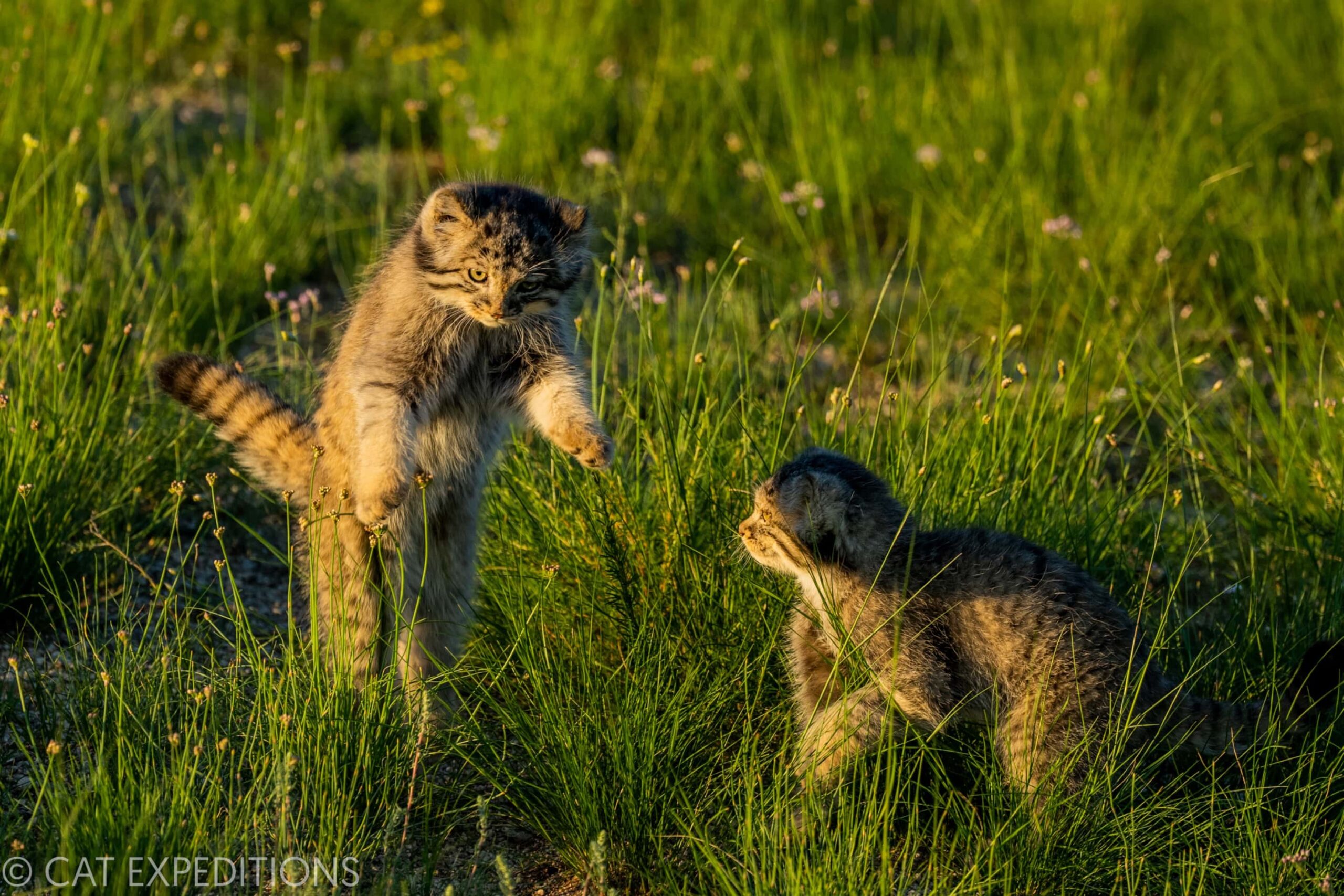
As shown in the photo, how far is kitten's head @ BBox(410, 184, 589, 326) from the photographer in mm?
4363

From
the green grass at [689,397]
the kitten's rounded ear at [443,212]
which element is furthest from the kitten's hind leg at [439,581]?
the kitten's rounded ear at [443,212]

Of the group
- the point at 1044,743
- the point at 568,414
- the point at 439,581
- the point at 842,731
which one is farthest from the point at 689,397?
the point at 1044,743

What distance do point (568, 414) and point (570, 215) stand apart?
69cm

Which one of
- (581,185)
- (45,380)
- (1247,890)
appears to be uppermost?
(581,185)

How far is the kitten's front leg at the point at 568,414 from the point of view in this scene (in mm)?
4184

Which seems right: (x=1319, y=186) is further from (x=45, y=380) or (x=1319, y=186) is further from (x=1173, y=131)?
(x=45, y=380)

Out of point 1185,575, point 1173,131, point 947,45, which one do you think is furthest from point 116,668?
point 947,45

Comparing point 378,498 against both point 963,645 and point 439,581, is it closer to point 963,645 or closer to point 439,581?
point 439,581

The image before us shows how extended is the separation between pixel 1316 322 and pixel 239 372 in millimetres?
4688

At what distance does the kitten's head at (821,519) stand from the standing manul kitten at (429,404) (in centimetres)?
55

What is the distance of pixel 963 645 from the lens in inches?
159

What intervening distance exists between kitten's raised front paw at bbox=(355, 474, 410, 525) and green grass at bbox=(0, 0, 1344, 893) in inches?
12.1

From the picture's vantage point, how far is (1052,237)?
22.6 ft

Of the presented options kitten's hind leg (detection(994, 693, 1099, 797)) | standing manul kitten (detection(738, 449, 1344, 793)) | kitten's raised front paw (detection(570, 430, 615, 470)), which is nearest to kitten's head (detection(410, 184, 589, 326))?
kitten's raised front paw (detection(570, 430, 615, 470))
